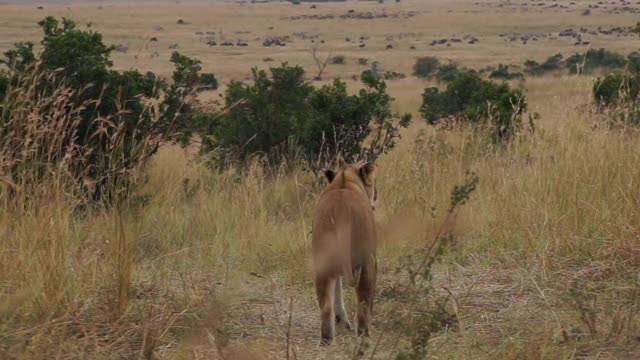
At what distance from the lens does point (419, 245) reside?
6996mm

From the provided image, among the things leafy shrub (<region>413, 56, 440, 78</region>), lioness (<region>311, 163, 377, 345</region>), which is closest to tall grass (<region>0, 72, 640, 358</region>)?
lioness (<region>311, 163, 377, 345</region>)

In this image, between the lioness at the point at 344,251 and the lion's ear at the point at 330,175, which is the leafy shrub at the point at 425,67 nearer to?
the lion's ear at the point at 330,175

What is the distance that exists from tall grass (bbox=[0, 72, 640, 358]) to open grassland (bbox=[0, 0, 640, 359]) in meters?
0.01

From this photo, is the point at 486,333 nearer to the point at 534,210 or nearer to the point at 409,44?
the point at 534,210

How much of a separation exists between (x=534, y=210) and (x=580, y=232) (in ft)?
1.47

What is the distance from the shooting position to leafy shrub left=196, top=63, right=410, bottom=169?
10938 mm

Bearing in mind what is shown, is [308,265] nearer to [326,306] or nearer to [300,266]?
[300,266]

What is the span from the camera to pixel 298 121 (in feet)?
38.2

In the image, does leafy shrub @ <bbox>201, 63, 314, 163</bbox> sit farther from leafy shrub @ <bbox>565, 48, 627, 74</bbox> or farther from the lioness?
leafy shrub @ <bbox>565, 48, 627, 74</bbox>

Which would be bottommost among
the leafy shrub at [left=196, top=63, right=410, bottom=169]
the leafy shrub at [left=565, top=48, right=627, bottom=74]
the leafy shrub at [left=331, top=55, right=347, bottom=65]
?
the leafy shrub at [left=331, top=55, right=347, bottom=65]

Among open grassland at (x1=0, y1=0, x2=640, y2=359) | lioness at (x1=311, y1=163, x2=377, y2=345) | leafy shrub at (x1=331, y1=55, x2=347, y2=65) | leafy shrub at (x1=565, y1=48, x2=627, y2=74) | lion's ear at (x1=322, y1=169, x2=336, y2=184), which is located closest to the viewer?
open grassland at (x1=0, y1=0, x2=640, y2=359)

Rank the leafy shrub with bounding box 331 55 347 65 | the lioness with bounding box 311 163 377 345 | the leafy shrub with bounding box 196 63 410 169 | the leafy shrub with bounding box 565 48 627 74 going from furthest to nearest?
the leafy shrub with bounding box 331 55 347 65
the leafy shrub with bounding box 565 48 627 74
the leafy shrub with bounding box 196 63 410 169
the lioness with bounding box 311 163 377 345

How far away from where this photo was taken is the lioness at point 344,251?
4.88 meters

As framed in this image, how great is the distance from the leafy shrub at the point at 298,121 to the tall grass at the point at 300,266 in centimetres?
216
